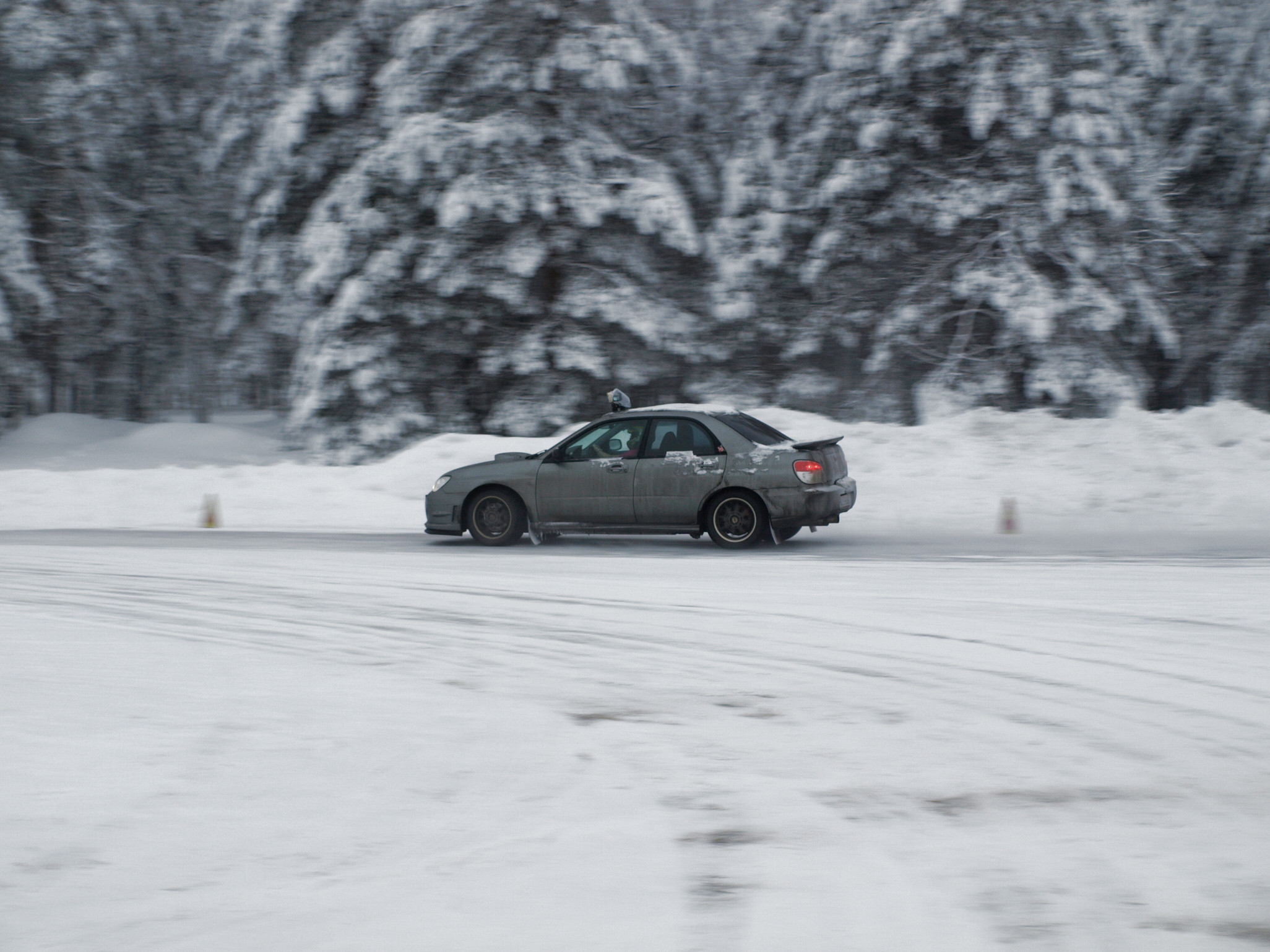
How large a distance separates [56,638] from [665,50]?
58.6 ft

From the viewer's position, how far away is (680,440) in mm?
12562

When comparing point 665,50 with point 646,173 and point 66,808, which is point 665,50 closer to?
point 646,173

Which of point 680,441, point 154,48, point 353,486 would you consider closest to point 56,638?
point 680,441

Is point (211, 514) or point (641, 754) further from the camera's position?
point (211, 514)

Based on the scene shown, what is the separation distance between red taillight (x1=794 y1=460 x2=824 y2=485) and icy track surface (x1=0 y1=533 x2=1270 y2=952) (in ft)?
10.1

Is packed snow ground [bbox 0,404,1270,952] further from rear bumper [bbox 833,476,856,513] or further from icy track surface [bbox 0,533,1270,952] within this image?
rear bumper [bbox 833,476,856,513]

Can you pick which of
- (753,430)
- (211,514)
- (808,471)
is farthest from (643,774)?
(211,514)

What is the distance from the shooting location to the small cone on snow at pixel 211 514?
51.5 feet

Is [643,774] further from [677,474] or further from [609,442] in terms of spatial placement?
[609,442]

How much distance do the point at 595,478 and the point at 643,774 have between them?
797 centimetres

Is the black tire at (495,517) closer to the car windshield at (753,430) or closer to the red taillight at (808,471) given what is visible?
the car windshield at (753,430)

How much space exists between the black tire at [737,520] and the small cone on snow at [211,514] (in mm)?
6706

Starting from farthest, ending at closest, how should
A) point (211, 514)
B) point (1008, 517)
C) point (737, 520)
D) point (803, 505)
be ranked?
point (211, 514), point (1008, 517), point (737, 520), point (803, 505)

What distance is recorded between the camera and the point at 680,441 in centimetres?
1256
